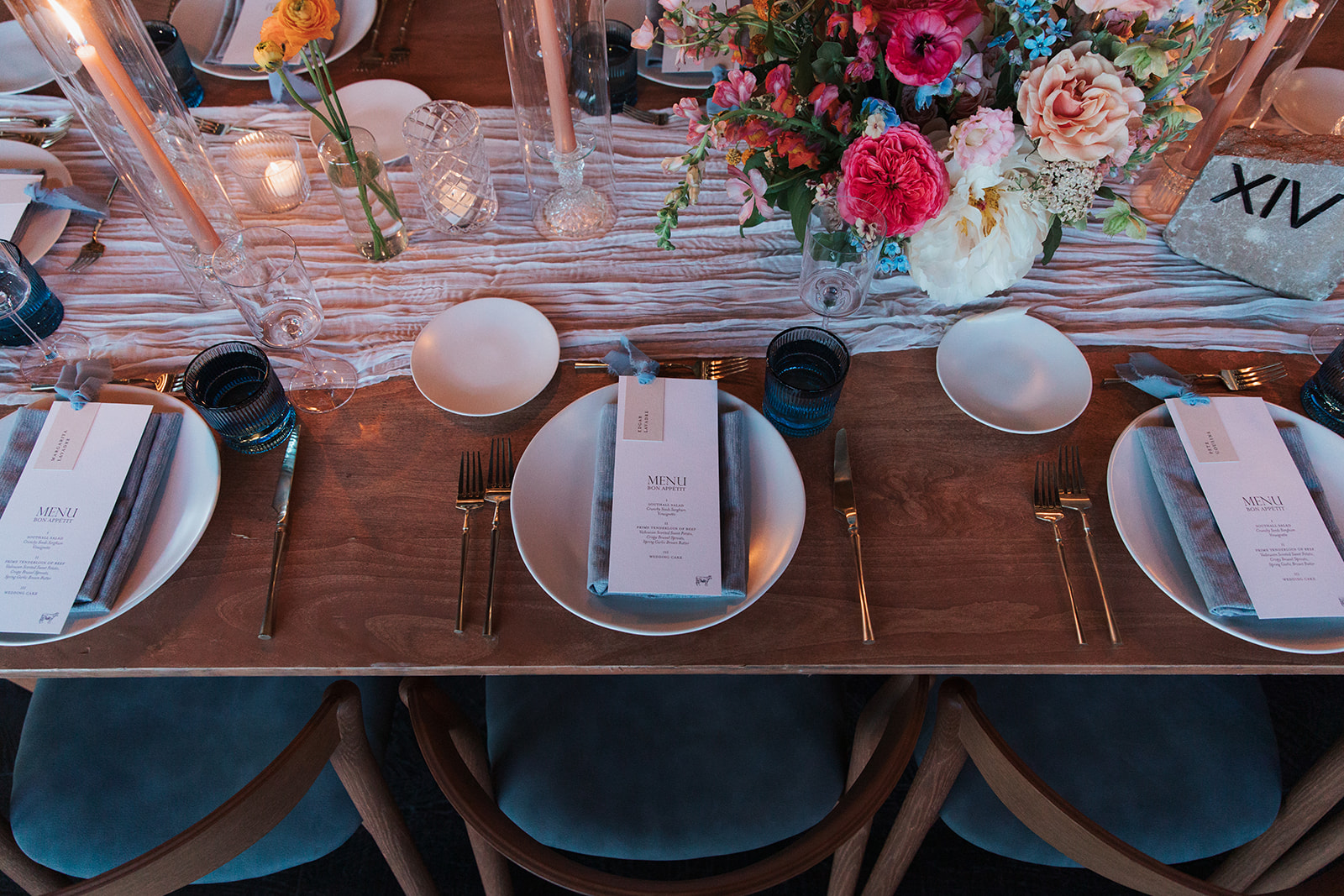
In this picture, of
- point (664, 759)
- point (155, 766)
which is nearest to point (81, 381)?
point (155, 766)

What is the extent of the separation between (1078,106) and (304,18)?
0.79m

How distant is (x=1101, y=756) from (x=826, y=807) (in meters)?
0.39

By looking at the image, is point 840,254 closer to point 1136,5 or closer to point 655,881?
point 1136,5

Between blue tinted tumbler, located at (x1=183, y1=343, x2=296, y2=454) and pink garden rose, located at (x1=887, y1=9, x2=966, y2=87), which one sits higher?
pink garden rose, located at (x1=887, y1=9, x2=966, y2=87)

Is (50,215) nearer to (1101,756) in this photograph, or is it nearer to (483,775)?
(483,775)

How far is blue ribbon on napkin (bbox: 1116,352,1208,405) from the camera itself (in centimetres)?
95

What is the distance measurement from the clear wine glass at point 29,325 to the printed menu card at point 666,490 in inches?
28.3

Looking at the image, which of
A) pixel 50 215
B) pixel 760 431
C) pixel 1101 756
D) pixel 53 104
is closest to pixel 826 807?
pixel 1101 756

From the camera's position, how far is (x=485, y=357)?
3.38 feet

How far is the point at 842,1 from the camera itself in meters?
0.77

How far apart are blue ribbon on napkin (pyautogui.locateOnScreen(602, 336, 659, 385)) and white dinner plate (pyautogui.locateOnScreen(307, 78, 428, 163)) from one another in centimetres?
52

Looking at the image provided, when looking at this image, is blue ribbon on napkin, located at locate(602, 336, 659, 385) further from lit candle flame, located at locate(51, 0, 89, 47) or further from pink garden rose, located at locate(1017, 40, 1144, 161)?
lit candle flame, located at locate(51, 0, 89, 47)

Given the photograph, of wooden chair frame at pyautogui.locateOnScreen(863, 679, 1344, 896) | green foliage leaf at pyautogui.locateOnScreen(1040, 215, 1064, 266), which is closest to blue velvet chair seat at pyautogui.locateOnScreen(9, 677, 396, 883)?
wooden chair frame at pyautogui.locateOnScreen(863, 679, 1344, 896)

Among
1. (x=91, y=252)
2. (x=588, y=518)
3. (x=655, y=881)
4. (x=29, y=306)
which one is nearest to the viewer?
(x=655, y=881)
